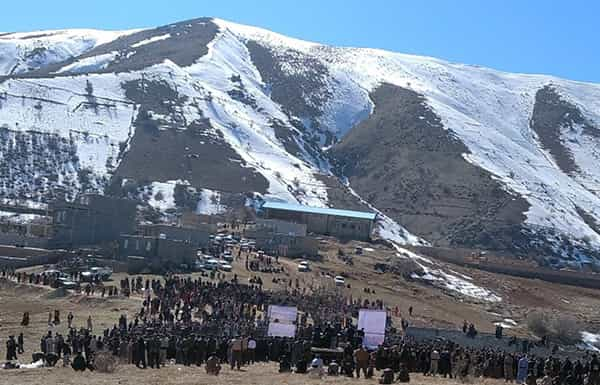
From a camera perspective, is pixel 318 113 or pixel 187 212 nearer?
pixel 187 212

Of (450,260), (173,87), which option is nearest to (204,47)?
(173,87)

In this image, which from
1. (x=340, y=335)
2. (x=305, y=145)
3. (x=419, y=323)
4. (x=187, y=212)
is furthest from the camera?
(x=305, y=145)

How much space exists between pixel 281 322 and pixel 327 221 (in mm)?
65039

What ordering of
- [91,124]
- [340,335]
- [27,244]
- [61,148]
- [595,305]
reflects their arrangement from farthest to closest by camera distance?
[91,124]
[61,148]
[595,305]
[27,244]
[340,335]

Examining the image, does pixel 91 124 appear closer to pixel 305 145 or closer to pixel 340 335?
pixel 305 145

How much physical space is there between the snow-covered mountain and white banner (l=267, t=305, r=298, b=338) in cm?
6972

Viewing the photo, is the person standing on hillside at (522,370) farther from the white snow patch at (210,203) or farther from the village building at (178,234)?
the white snow patch at (210,203)

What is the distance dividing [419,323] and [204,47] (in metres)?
134

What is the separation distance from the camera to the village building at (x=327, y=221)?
96.3m

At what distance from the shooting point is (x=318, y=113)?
169375 millimetres

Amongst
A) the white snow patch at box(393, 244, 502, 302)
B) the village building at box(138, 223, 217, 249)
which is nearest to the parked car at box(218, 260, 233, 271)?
the village building at box(138, 223, 217, 249)

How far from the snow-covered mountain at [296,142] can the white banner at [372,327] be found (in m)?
72.2

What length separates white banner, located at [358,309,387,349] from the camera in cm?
3020

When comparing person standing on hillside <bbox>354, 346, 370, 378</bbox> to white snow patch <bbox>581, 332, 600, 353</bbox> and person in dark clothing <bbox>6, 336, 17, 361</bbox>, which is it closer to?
person in dark clothing <bbox>6, 336, 17, 361</bbox>
